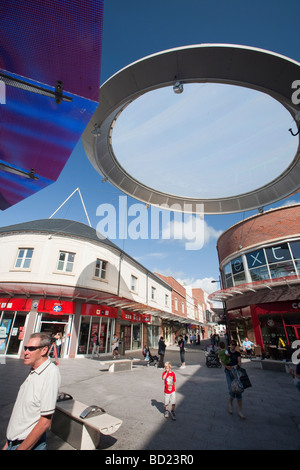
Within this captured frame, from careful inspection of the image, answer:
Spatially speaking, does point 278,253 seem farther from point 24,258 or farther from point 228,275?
point 24,258

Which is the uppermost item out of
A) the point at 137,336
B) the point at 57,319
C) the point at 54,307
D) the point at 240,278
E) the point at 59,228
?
the point at 59,228

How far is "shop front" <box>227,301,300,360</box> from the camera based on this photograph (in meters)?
15.0

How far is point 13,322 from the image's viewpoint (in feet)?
52.8

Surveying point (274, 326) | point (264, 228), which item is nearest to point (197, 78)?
point (264, 228)

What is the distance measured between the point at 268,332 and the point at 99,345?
13.5 meters

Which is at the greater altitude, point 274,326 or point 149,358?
point 274,326

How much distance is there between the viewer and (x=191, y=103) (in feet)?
18.5

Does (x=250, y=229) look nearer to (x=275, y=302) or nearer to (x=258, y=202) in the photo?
(x=275, y=302)

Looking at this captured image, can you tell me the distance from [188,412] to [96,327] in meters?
14.3

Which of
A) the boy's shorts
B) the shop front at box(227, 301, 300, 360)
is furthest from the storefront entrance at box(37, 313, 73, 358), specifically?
the shop front at box(227, 301, 300, 360)

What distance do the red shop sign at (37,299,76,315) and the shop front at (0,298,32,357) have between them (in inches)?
35.2

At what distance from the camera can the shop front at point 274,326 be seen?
15.0m

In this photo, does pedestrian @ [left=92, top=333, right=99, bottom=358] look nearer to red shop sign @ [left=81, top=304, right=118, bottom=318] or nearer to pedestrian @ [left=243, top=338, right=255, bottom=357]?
red shop sign @ [left=81, top=304, right=118, bottom=318]

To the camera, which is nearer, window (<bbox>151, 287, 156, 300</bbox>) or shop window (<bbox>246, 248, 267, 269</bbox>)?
shop window (<bbox>246, 248, 267, 269</bbox>)
